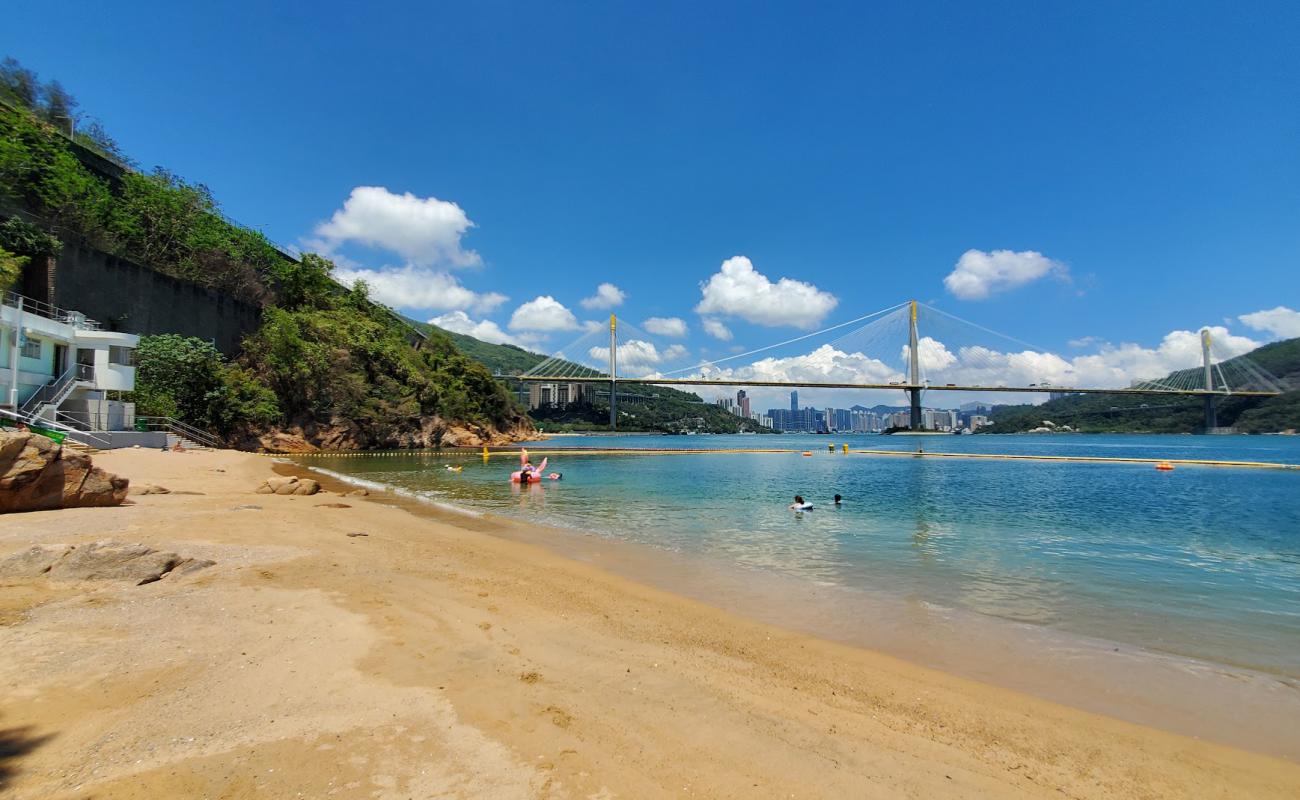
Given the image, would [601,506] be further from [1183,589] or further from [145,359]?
[145,359]

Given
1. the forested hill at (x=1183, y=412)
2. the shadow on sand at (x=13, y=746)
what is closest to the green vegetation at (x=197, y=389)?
the shadow on sand at (x=13, y=746)

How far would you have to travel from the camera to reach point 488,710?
321 centimetres

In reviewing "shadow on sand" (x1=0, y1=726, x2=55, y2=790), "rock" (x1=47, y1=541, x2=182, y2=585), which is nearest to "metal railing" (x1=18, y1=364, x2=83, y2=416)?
"rock" (x1=47, y1=541, x2=182, y2=585)

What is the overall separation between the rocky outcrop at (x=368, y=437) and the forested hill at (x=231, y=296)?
0.09 m

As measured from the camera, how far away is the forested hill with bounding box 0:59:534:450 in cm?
2515

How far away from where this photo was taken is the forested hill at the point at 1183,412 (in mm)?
83062

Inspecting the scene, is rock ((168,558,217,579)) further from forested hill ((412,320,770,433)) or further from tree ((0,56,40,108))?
forested hill ((412,320,770,433))

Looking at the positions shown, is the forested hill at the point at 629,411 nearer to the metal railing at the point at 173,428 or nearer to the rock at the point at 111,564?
the metal railing at the point at 173,428

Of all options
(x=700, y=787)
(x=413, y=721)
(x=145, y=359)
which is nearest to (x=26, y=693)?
(x=413, y=721)

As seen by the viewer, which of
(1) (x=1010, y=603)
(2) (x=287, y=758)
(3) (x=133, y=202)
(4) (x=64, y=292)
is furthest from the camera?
(3) (x=133, y=202)

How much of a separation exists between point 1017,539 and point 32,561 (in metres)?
14.5

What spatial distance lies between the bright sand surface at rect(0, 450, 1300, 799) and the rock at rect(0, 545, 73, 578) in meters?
0.23

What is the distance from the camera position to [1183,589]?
763cm

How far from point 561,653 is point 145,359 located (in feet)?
101
